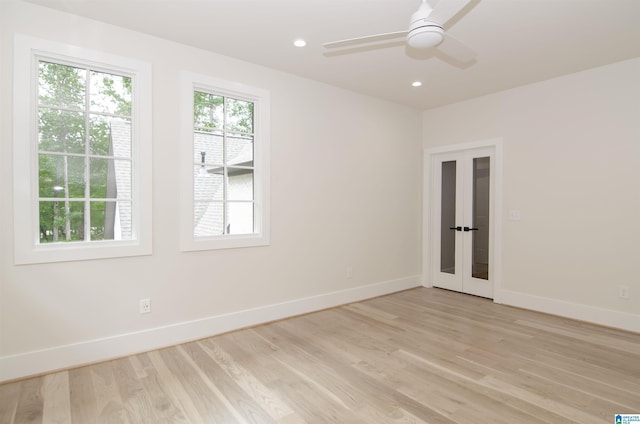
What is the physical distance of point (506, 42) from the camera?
317cm

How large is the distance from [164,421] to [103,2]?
3.01 meters

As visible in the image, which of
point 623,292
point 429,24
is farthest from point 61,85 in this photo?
point 623,292

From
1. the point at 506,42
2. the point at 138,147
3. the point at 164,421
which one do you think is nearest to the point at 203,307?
the point at 164,421

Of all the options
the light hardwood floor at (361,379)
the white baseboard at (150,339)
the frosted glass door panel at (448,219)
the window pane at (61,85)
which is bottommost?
the light hardwood floor at (361,379)

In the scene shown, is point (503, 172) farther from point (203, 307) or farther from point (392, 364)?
point (203, 307)

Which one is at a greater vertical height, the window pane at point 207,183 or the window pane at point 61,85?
the window pane at point 61,85

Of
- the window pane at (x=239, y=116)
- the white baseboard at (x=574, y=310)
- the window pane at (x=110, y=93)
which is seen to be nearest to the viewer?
the window pane at (x=110, y=93)

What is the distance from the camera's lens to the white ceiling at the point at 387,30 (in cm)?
262

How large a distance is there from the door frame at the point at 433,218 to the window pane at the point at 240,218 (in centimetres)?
299

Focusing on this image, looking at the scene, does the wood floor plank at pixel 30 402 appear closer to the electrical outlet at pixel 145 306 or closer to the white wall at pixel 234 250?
the white wall at pixel 234 250

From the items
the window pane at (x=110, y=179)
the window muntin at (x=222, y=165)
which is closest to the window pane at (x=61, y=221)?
the window pane at (x=110, y=179)

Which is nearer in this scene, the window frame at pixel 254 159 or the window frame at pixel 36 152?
the window frame at pixel 36 152

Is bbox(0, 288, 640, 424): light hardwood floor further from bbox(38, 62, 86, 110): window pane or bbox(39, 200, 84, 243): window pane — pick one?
bbox(38, 62, 86, 110): window pane

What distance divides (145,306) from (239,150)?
5.97 feet
